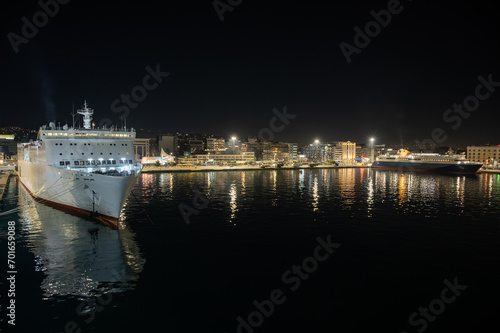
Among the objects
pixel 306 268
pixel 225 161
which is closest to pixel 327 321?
pixel 306 268

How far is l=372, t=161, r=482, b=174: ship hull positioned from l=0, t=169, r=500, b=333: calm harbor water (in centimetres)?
9350

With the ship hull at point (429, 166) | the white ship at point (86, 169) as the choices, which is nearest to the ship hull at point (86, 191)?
the white ship at point (86, 169)

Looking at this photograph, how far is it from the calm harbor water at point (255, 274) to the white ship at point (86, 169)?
196cm

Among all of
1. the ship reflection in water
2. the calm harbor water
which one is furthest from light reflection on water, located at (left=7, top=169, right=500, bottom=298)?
the calm harbor water

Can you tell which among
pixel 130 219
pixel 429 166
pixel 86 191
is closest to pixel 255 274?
pixel 130 219

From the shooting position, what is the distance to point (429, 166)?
4473 inches

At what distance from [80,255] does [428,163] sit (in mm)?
126158

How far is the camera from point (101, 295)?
40.1 ft

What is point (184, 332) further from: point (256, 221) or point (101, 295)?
point (256, 221)

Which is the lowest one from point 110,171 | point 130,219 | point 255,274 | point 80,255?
point 255,274

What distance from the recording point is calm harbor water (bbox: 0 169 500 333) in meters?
10.7

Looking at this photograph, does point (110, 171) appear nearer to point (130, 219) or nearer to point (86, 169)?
point (86, 169)

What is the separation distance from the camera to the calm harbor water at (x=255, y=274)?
1073 cm

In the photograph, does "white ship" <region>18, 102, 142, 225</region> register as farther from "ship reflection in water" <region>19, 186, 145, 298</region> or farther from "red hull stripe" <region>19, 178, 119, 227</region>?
"ship reflection in water" <region>19, 186, 145, 298</region>
